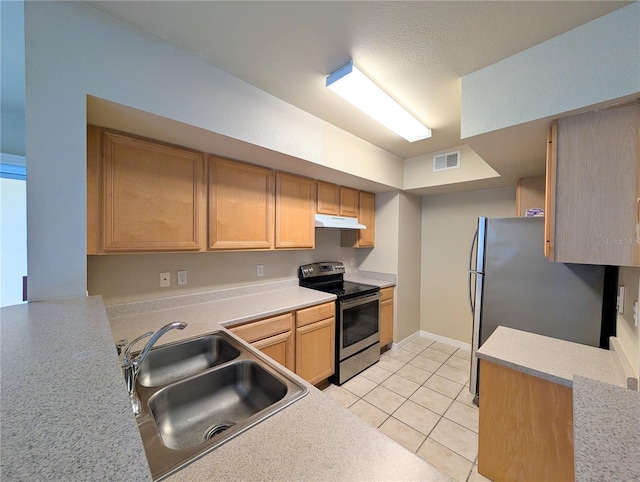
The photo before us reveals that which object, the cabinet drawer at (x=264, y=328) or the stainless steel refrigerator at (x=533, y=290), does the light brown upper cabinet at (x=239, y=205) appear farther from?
the stainless steel refrigerator at (x=533, y=290)

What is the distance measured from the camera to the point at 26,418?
0.41 metres

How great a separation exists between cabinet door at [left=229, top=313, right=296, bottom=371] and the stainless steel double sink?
0.52m

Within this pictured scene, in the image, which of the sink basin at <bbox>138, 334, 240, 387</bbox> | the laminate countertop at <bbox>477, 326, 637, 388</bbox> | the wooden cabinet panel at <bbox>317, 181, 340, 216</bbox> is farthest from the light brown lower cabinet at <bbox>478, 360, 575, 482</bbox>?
the wooden cabinet panel at <bbox>317, 181, 340, 216</bbox>

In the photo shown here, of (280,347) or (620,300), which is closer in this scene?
(620,300)

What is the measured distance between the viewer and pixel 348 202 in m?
3.12

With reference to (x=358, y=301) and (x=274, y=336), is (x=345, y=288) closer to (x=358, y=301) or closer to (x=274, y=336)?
(x=358, y=301)

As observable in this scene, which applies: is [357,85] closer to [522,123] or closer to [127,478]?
[522,123]

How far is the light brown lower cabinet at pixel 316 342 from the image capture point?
2.21 m

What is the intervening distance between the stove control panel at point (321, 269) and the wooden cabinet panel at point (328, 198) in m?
0.66

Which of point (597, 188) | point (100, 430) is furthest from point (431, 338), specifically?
point (100, 430)

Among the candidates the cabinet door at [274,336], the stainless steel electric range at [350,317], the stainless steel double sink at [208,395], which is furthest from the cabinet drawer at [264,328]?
the stainless steel electric range at [350,317]

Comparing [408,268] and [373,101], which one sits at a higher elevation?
[373,101]

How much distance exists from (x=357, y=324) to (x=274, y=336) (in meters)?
1.07

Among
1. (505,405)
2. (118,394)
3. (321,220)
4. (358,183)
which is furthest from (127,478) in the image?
(358,183)
